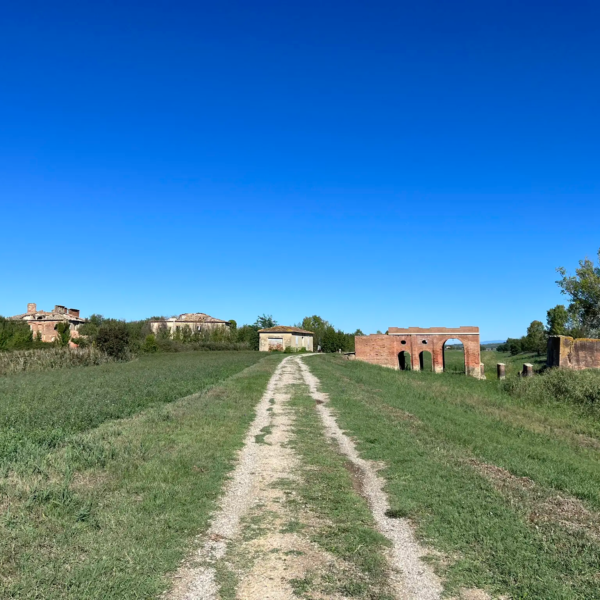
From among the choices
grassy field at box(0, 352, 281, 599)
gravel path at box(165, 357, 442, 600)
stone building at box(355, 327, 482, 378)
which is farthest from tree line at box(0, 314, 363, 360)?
gravel path at box(165, 357, 442, 600)

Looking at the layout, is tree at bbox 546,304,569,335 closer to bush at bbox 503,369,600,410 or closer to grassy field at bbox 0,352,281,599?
bush at bbox 503,369,600,410

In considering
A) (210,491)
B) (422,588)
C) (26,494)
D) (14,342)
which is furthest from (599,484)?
(14,342)

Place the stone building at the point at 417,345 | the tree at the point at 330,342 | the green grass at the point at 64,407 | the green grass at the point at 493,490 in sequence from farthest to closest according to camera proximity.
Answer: the tree at the point at 330,342, the stone building at the point at 417,345, the green grass at the point at 64,407, the green grass at the point at 493,490

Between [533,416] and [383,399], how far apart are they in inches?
263

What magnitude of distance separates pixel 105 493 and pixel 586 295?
49387mm

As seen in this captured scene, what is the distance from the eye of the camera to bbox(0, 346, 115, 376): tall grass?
40391 mm

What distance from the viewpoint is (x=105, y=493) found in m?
7.25

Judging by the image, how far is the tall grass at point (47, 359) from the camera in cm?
4039

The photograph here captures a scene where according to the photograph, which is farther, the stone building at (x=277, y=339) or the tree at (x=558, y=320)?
the stone building at (x=277, y=339)

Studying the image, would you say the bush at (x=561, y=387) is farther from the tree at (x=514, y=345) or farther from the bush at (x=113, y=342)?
the tree at (x=514, y=345)

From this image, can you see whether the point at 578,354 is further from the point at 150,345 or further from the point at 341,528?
the point at 150,345

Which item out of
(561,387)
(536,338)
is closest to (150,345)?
(561,387)

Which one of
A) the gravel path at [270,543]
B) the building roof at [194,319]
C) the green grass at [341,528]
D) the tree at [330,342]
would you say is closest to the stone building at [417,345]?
the green grass at [341,528]

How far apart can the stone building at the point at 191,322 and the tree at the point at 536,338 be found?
195ft
